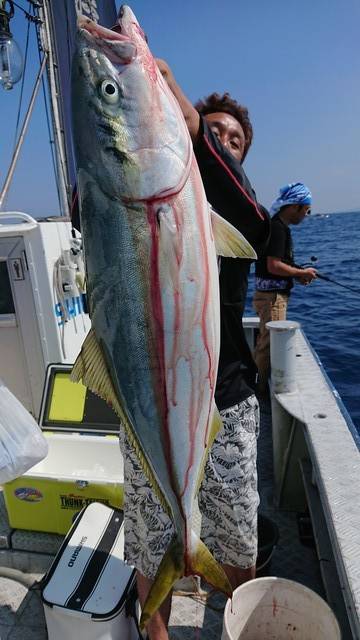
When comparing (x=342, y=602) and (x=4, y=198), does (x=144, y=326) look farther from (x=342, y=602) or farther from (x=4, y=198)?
(x=4, y=198)

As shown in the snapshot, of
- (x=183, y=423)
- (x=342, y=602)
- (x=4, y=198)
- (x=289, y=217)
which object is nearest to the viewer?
(x=183, y=423)

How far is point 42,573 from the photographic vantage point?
2.73 metres

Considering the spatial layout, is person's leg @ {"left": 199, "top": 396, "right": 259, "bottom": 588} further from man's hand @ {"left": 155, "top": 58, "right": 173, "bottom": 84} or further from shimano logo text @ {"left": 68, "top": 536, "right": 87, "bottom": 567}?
man's hand @ {"left": 155, "top": 58, "right": 173, "bottom": 84}

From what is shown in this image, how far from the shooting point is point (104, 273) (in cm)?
122

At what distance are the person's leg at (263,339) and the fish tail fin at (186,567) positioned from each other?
320 cm

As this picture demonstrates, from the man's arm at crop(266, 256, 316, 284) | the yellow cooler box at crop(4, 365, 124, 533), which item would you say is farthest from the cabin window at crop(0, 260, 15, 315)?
the man's arm at crop(266, 256, 316, 284)

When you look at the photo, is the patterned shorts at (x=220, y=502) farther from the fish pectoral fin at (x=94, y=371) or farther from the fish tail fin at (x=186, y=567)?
the fish pectoral fin at (x=94, y=371)

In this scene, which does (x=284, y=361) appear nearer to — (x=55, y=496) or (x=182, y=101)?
(x=55, y=496)

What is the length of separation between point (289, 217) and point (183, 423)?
13.0ft

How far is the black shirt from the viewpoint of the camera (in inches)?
182

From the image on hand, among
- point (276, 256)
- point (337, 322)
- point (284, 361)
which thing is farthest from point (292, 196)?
point (337, 322)

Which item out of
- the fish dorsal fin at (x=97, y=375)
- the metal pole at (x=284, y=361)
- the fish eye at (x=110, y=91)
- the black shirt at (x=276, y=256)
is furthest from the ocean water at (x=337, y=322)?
the fish eye at (x=110, y=91)

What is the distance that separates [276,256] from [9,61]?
10.3 feet

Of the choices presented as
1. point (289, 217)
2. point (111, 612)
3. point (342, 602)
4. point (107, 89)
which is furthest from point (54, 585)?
point (289, 217)
